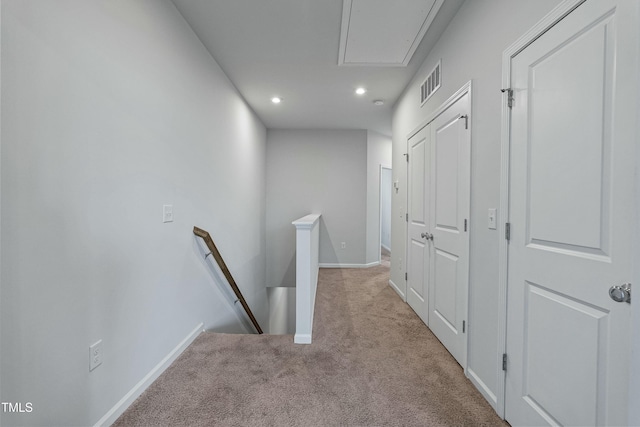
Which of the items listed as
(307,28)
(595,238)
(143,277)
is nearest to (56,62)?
(143,277)

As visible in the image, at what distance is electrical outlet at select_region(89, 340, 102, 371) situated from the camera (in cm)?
130

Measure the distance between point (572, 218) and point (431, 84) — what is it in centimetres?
187

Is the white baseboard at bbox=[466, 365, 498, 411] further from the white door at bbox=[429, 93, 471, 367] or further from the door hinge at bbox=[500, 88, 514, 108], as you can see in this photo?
the door hinge at bbox=[500, 88, 514, 108]

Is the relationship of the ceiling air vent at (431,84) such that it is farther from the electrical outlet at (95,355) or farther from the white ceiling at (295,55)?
the electrical outlet at (95,355)

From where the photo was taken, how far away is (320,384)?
175 cm

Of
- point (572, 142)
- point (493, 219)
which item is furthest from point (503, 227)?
point (572, 142)

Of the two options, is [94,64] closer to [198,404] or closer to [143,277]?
[143,277]

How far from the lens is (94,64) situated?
1.32 meters

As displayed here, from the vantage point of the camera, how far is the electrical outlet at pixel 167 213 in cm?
189

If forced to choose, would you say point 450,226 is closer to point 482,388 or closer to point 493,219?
point 493,219

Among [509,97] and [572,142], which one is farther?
[509,97]

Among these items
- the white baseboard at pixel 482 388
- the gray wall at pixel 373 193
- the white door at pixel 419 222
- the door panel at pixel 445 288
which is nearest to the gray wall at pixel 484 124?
the white baseboard at pixel 482 388

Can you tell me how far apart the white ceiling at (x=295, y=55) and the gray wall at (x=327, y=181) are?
0.89m

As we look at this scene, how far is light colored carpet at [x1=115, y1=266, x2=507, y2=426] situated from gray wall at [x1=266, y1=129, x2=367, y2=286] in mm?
2656
